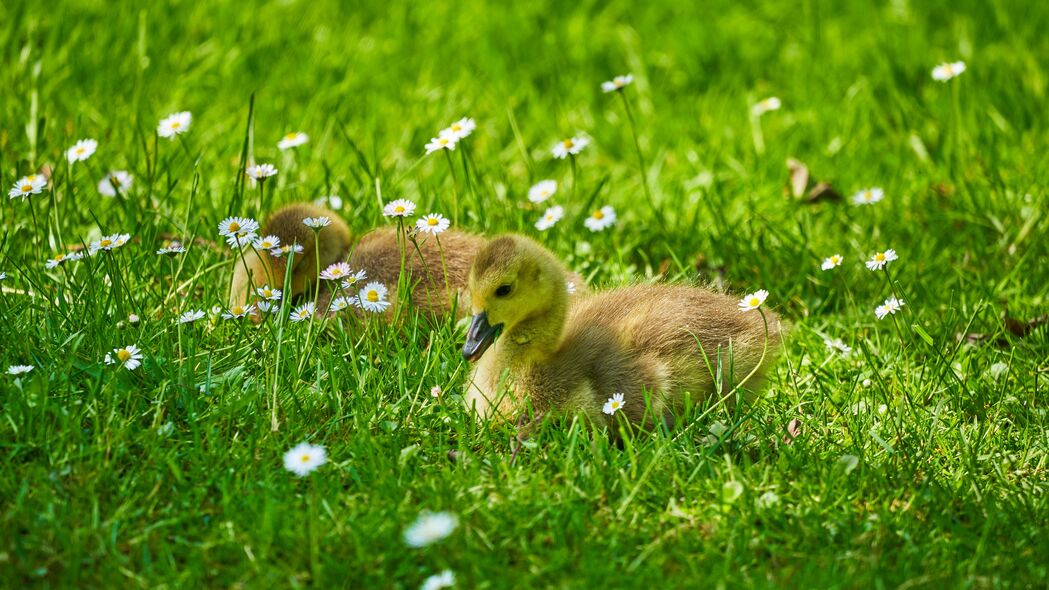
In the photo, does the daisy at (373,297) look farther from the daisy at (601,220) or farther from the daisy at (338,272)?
the daisy at (601,220)

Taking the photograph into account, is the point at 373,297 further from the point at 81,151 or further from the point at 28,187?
the point at 81,151

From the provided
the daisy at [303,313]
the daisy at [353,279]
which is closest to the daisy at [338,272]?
the daisy at [353,279]

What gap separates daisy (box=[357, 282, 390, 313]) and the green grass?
12 cm

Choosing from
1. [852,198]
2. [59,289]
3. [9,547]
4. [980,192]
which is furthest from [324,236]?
[980,192]

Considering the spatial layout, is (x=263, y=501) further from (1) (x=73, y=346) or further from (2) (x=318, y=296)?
(2) (x=318, y=296)

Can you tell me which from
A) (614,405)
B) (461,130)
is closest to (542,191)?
(461,130)

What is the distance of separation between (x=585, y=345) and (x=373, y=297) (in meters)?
0.75

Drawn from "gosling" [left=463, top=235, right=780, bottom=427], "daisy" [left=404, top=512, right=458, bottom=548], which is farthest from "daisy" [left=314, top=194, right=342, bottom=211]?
"daisy" [left=404, top=512, right=458, bottom=548]

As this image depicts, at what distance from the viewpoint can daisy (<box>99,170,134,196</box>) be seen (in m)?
4.98

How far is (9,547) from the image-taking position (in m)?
2.95

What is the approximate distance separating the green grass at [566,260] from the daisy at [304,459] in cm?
6

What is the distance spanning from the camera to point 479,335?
12.5 feet

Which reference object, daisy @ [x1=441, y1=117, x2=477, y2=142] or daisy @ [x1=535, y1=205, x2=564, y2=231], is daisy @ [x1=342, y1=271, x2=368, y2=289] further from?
daisy @ [x1=535, y1=205, x2=564, y2=231]

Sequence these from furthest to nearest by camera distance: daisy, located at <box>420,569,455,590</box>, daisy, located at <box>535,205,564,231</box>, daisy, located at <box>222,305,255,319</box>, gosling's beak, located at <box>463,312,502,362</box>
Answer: daisy, located at <box>535,205,564,231</box>, daisy, located at <box>222,305,255,319</box>, gosling's beak, located at <box>463,312,502,362</box>, daisy, located at <box>420,569,455,590</box>
